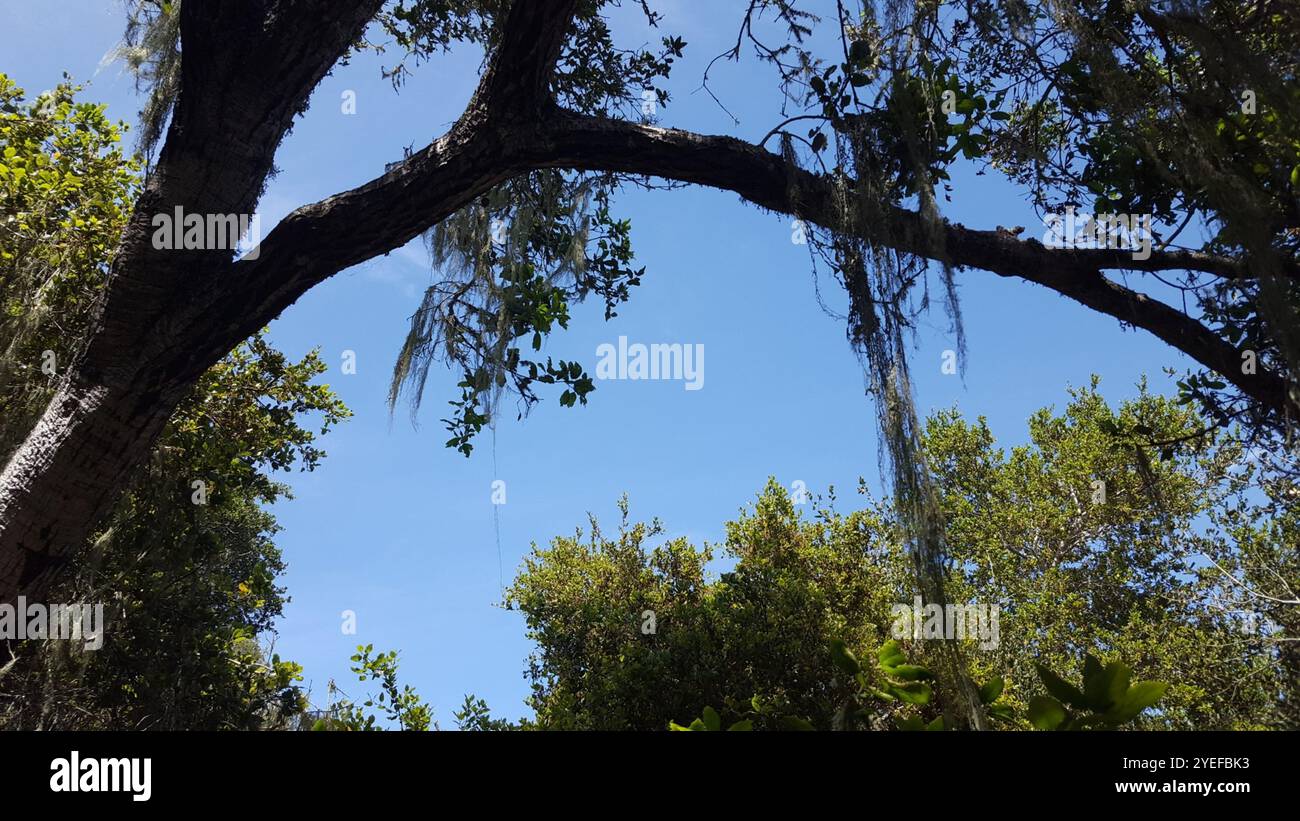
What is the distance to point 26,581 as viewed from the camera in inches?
117

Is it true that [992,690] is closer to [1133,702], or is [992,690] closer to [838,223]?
[1133,702]

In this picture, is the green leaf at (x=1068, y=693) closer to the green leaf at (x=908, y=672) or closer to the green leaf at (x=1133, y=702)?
the green leaf at (x=1133, y=702)

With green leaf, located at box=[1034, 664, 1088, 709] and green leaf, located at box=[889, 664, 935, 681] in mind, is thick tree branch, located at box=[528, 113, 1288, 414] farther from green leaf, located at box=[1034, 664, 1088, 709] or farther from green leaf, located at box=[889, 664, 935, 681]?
green leaf, located at box=[1034, 664, 1088, 709]

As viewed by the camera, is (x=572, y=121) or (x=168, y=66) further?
(x=168, y=66)

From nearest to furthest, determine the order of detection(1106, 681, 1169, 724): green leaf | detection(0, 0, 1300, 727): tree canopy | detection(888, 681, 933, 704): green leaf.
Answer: detection(1106, 681, 1169, 724): green leaf, detection(888, 681, 933, 704): green leaf, detection(0, 0, 1300, 727): tree canopy

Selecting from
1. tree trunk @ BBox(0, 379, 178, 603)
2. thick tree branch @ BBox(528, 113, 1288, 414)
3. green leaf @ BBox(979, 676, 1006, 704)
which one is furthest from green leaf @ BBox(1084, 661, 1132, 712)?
tree trunk @ BBox(0, 379, 178, 603)

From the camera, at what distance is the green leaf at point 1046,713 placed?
3.33 feet

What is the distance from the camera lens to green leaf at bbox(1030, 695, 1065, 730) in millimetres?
1014
